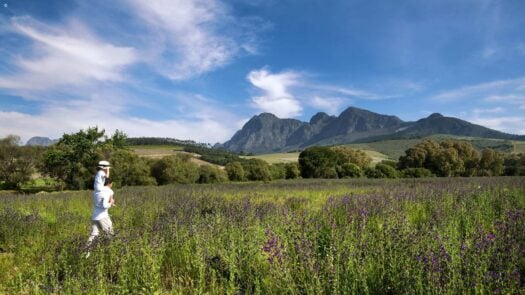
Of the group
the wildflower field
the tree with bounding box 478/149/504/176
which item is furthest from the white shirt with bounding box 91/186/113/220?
the tree with bounding box 478/149/504/176

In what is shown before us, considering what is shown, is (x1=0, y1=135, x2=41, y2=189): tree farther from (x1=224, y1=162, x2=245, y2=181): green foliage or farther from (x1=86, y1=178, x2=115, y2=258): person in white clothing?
(x1=86, y1=178, x2=115, y2=258): person in white clothing

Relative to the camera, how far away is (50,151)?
4438 cm

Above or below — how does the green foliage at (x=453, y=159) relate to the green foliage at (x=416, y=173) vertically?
above

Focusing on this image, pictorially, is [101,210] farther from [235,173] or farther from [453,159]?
[453,159]

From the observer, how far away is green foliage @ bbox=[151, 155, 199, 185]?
123 ft

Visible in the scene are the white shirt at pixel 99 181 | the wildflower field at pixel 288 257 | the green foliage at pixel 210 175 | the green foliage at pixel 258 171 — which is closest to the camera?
the wildflower field at pixel 288 257

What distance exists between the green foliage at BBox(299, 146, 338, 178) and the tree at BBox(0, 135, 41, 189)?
131ft

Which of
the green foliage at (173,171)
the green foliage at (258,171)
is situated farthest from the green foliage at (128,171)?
the green foliage at (258,171)

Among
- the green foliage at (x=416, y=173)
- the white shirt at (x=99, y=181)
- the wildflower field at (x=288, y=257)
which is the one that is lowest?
the green foliage at (x=416, y=173)

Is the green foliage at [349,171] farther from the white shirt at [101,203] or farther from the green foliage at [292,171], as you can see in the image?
the white shirt at [101,203]

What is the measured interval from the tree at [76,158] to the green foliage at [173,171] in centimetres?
697

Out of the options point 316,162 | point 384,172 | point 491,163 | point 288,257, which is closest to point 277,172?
point 316,162

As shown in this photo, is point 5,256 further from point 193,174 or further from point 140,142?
point 140,142

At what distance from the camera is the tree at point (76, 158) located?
40375 millimetres
